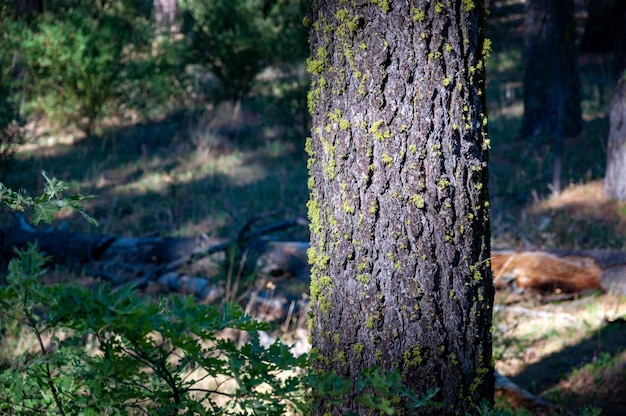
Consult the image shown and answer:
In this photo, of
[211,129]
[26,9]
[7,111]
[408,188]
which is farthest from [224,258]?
[26,9]

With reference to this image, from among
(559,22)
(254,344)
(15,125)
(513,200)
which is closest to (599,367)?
(254,344)

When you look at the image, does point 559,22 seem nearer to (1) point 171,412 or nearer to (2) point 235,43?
(2) point 235,43

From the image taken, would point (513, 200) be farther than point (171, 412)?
Yes

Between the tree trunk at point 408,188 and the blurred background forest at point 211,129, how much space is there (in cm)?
386

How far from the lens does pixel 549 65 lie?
10328 millimetres

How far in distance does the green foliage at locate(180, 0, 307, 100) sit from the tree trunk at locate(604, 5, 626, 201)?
598 centimetres

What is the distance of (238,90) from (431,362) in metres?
11.5

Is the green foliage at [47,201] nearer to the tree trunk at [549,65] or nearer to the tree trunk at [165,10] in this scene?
the tree trunk at [549,65]

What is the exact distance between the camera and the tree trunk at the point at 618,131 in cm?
766

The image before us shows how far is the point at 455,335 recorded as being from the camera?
7.93ft

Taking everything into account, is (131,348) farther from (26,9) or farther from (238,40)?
(26,9)

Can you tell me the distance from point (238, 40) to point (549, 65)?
5.69 m

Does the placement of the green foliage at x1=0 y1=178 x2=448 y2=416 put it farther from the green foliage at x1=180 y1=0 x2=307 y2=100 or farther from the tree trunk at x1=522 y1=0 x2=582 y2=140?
the green foliage at x1=180 y1=0 x2=307 y2=100

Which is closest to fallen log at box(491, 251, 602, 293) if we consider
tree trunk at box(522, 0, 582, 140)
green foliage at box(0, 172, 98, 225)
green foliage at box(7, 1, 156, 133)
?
green foliage at box(0, 172, 98, 225)
